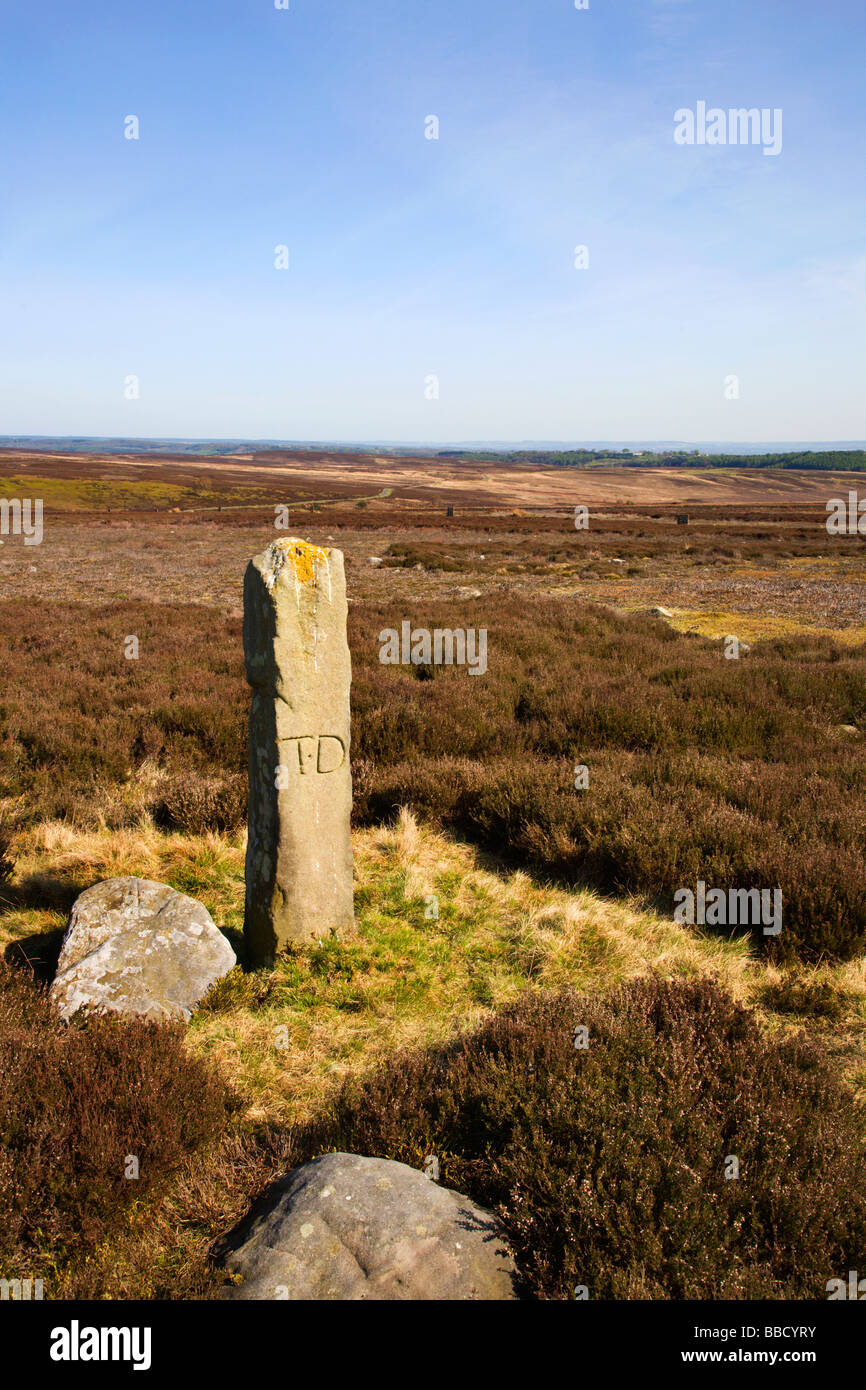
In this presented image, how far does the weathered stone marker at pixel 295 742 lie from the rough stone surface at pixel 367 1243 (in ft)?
6.30

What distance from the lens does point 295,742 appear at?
423cm

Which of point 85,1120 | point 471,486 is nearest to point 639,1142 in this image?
point 85,1120

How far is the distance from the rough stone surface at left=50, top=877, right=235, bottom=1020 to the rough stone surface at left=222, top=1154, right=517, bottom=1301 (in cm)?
160

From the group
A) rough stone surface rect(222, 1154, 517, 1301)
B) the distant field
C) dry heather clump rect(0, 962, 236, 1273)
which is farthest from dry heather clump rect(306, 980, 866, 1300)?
the distant field

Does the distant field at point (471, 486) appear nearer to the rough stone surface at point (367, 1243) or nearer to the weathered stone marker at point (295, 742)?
the weathered stone marker at point (295, 742)

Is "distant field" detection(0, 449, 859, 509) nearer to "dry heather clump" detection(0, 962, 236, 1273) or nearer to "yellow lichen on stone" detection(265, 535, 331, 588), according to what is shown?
"yellow lichen on stone" detection(265, 535, 331, 588)

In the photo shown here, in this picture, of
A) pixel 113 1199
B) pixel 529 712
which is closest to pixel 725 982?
pixel 113 1199

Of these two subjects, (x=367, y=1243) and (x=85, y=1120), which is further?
(x=85, y=1120)

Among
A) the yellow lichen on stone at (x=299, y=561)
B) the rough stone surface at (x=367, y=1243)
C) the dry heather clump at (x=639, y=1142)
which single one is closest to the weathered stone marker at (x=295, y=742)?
the yellow lichen on stone at (x=299, y=561)

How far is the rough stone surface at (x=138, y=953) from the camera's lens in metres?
3.83

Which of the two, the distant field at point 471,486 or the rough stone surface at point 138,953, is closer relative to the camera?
the rough stone surface at point 138,953

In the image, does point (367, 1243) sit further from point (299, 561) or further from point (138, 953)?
point (299, 561)

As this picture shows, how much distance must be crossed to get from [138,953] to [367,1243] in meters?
2.25

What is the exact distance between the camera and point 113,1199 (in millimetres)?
2615
